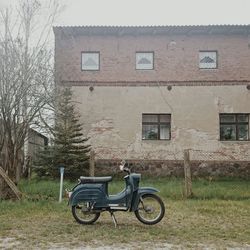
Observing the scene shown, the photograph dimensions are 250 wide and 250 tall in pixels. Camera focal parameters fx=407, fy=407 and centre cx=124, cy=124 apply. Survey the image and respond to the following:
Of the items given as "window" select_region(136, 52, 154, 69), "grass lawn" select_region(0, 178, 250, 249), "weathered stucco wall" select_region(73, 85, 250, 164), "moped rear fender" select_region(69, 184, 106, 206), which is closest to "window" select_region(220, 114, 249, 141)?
"weathered stucco wall" select_region(73, 85, 250, 164)

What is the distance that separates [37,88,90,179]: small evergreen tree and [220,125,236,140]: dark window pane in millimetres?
6814

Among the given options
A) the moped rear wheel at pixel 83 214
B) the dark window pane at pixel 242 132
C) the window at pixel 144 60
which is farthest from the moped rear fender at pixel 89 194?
the dark window pane at pixel 242 132

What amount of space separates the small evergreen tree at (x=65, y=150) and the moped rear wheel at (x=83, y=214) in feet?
28.7

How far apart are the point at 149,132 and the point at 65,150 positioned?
187 inches

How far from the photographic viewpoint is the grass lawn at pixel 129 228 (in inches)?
253

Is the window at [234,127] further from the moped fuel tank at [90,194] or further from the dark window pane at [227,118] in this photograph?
the moped fuel tank at [90,194]

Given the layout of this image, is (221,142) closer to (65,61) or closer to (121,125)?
(121,125)

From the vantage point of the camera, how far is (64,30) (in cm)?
2064

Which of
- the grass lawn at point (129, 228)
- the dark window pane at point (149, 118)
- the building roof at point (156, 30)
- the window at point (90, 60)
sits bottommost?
the grass lawn at point (129, 228)

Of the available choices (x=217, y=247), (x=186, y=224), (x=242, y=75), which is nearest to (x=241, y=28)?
(x=242, y=75)

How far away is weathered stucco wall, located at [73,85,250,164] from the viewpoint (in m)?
20.0

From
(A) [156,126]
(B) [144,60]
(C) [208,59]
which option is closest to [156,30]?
(B) [144,60]

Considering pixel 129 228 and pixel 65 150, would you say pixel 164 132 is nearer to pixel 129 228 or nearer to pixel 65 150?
pixel 65 150

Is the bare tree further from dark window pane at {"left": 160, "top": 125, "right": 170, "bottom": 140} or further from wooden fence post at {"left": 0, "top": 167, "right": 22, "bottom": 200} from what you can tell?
dark window pane at {"left": 160, "top": 125, "right": 170, "bottom": 140}
